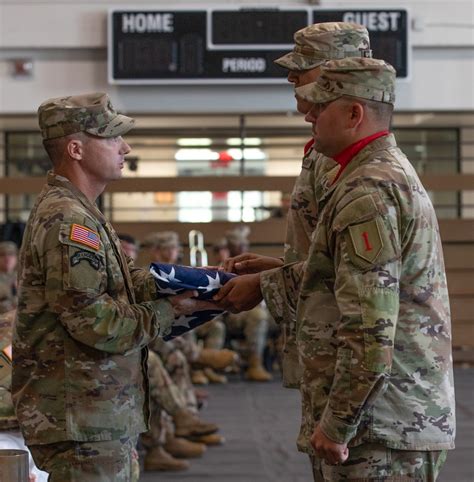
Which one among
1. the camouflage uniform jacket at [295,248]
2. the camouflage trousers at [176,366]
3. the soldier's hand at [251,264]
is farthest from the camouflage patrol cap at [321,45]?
the camouflage trousers at [176,366]

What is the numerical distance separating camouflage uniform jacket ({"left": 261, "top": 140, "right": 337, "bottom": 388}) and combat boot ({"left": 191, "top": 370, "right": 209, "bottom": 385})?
6.70 m

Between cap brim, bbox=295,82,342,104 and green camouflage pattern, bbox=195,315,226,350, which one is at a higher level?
cap brim, bbox=295,82,342,104

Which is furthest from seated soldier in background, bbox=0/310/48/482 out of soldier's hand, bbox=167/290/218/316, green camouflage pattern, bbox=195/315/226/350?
green camouflage pattern, bbox=195/315/226/350

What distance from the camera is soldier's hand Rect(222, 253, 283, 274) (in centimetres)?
313

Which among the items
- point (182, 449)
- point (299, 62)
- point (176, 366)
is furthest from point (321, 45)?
point (176, 366)

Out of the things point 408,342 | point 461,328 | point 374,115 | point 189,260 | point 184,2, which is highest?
point 184,2

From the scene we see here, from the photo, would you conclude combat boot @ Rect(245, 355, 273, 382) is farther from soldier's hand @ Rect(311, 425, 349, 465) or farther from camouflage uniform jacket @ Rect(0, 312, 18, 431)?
soldier's hand @ Rect(311, 425, 349, 465)

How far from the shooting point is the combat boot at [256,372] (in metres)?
9.73

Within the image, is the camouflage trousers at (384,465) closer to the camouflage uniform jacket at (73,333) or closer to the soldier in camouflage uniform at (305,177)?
the soldier in camouflage uniform at (305,177)

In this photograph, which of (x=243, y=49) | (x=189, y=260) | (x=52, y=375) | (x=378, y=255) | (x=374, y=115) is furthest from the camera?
(x=189, y=260)

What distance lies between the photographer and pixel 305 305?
2477 mm

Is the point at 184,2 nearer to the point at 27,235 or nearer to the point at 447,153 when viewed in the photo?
the point at 447,153

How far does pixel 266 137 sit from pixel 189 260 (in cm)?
160

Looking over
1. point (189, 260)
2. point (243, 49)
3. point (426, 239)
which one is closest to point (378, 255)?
point (426, 239)
